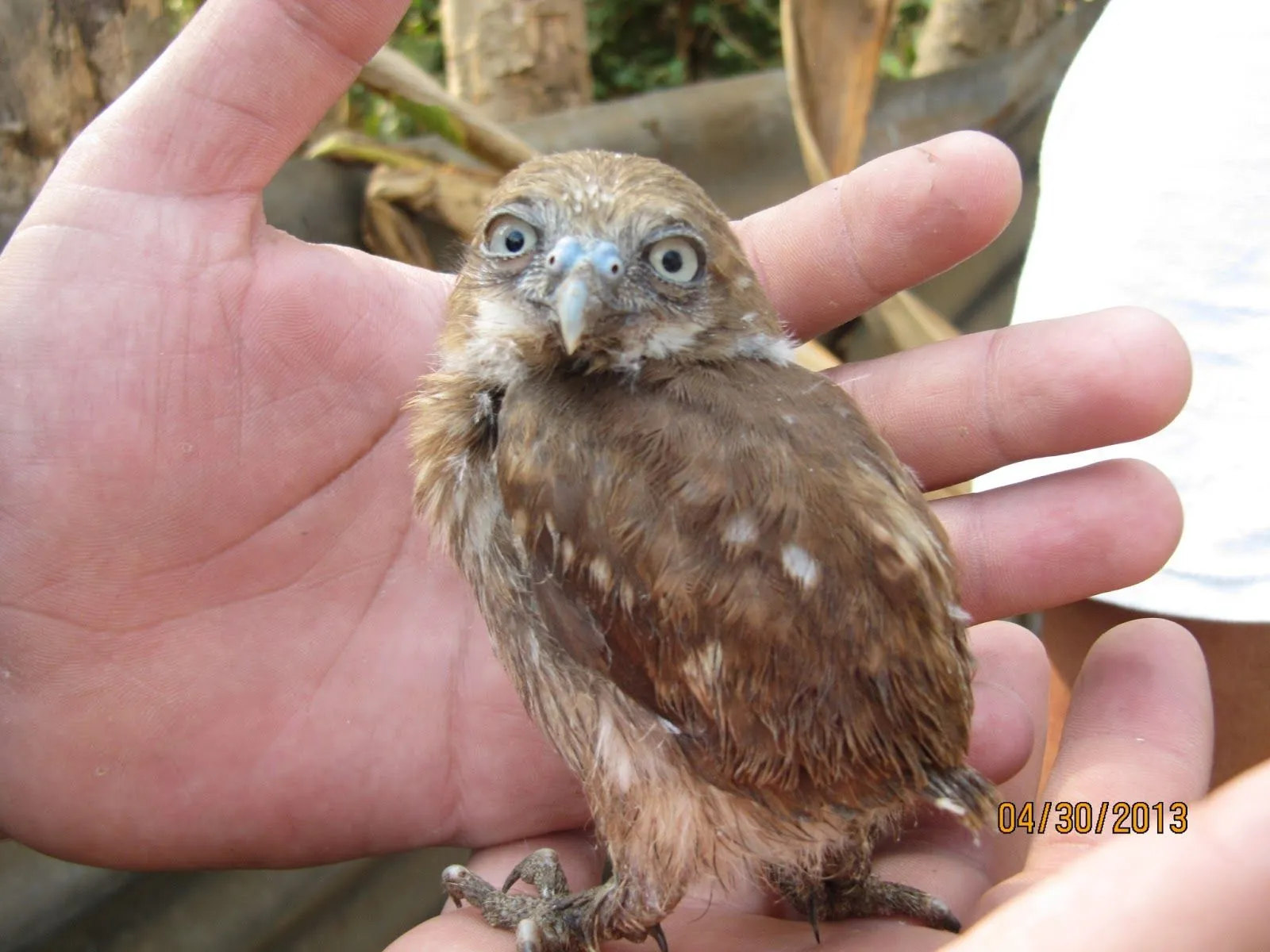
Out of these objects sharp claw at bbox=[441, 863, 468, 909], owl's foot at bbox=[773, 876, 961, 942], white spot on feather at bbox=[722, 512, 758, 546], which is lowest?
sharp claw at bbox=[441, 863, 468, 909]

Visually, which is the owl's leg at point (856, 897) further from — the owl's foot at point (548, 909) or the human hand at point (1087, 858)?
the owl's foot at point (548, 909)

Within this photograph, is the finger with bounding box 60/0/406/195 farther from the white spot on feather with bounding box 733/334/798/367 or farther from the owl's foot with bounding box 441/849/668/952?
the owl's foot with bounding box 441/849/668/952

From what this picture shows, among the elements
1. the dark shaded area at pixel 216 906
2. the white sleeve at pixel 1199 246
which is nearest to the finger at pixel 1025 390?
the white sleeve at pixel 1199 246

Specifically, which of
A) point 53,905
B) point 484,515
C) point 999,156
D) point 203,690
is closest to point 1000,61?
point 999,156

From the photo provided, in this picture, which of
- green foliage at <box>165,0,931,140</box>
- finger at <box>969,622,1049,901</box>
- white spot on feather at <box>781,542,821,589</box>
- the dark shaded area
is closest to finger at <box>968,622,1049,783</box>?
finger at <box>969,622,1049,901</box>

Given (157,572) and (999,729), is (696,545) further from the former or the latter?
(157,572)

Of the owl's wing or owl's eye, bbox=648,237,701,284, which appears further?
owl's eye, bbox=648,237,701,284
